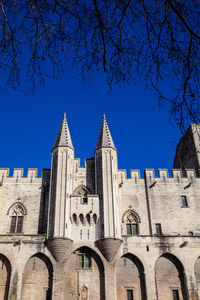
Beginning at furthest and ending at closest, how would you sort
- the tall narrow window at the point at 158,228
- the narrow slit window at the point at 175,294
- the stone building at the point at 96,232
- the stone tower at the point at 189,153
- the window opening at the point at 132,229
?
the stone tower at the point at 189,153 → the tall narrow window at the point at 158,228 → the window opening at the point at 132,229 → the narrow slit window at the point at 175,294 → the stone building at the point at 96,232

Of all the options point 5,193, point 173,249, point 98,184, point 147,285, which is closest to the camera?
point 147,285

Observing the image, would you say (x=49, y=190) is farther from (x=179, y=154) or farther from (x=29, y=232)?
(x=179, y=154)

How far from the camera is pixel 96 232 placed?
24656 millimetres

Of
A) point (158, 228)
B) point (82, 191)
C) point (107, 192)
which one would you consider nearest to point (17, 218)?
point (82, 191)

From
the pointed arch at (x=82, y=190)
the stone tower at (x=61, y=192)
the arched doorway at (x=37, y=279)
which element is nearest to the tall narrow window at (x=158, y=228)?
the pointed arch at (x=82, y=190)

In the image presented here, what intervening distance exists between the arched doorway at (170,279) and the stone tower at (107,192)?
3749 millimetres

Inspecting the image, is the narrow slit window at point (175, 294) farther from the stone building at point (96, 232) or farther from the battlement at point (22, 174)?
the battlement at point (22, 174)

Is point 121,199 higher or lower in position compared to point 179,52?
higher

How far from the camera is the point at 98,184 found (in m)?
27.2

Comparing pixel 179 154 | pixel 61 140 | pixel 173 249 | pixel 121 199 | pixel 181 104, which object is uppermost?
pixel 179 154

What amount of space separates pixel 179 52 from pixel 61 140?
24.3 metres

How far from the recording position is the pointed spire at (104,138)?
96.2 ft

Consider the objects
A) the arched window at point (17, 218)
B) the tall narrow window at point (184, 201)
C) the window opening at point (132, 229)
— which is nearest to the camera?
the arched window at point (17, 218)

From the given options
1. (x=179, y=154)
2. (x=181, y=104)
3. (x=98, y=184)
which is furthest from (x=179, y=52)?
(x=179, y=154)
